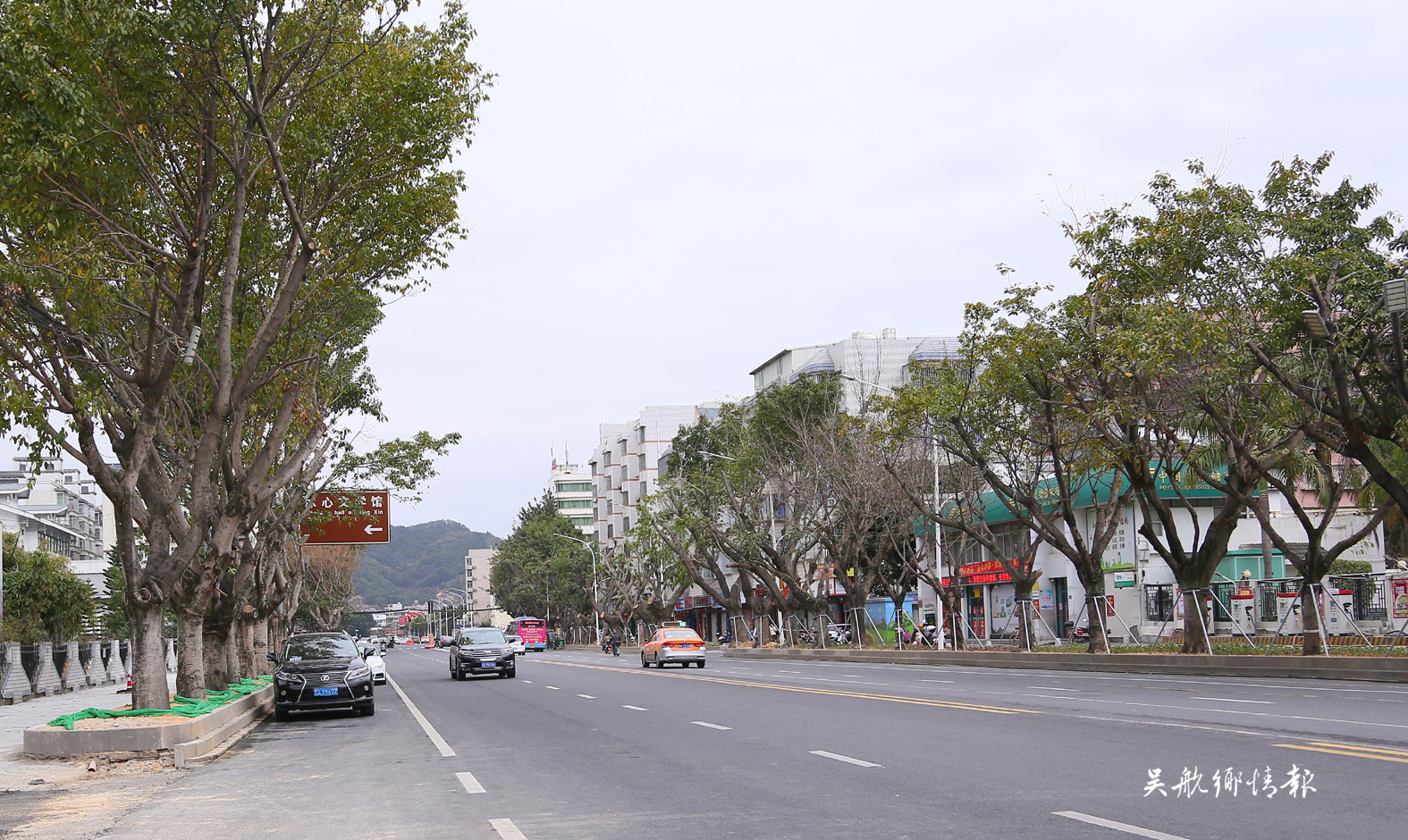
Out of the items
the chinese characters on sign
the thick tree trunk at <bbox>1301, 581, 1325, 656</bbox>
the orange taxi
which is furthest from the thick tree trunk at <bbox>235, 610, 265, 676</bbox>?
the chinese characters on sign

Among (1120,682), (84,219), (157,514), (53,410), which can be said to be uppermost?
(84,219)

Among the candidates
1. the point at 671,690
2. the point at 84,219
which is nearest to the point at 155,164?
the point at 84,219

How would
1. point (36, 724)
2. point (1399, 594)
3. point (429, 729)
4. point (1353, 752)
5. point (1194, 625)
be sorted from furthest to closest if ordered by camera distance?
point (1194, 625), point (1399, 594), point (36, 724), point (429, 729), point (1353, 752)

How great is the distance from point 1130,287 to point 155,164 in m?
21.4

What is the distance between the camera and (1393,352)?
25000 millimetres

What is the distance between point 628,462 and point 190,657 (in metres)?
99.9

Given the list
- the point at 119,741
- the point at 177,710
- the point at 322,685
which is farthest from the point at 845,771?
the point at 322,685

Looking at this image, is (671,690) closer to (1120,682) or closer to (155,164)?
(1120,682)

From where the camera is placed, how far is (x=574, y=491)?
177 m

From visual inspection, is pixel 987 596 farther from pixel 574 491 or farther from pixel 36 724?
pixel 574 491

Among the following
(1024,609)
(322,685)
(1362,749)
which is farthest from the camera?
(1024,609)

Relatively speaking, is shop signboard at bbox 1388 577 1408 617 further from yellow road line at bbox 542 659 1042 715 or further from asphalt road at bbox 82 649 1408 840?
yellow road line at bbox 542 659 1042 715

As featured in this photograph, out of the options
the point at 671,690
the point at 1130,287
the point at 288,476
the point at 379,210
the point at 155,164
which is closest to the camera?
the point at 155,164

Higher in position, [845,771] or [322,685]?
[322,685]
